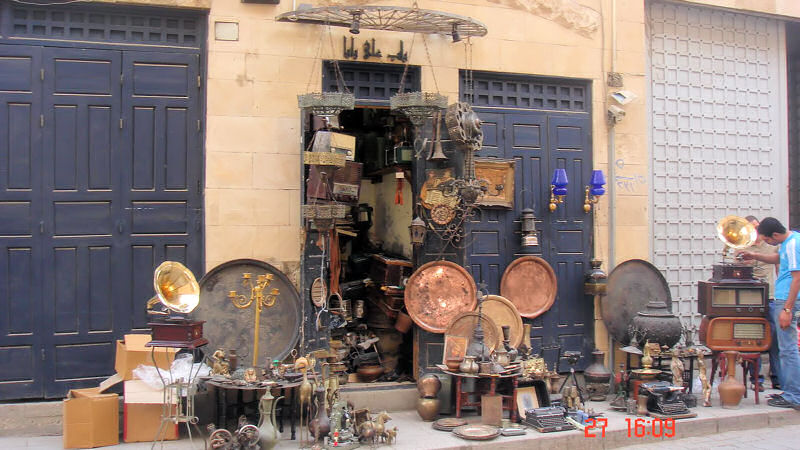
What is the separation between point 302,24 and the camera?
23.5ft

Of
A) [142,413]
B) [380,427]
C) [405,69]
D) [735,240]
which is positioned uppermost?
[405,69]

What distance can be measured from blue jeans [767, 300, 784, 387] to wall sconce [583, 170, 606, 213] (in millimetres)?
2294

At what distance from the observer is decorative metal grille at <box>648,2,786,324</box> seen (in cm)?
903

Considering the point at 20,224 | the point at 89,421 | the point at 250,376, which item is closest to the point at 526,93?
the point at 250,376

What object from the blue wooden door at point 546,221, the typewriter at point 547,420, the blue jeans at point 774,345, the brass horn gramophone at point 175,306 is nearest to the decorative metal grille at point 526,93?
the blue wooden door at point 546,221

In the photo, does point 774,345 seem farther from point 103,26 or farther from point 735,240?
point 103,26

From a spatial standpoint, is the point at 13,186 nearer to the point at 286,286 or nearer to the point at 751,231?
the point at 286,286

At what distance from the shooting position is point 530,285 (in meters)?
7.96

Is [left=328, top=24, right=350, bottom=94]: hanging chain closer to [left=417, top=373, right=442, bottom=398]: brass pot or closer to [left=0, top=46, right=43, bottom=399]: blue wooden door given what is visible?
[left=0, top=46, right=43, bottom=399]: blue wooden door

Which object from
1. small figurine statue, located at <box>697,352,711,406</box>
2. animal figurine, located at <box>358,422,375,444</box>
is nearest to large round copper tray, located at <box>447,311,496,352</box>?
animal figurine, located at <box>358,422,375,444</box>

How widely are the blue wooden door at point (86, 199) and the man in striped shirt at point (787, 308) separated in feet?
20.7

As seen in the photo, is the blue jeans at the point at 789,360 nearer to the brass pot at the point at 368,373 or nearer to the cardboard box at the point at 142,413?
the brass pot at the point at 368,373

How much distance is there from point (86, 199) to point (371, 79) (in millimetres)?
3238
